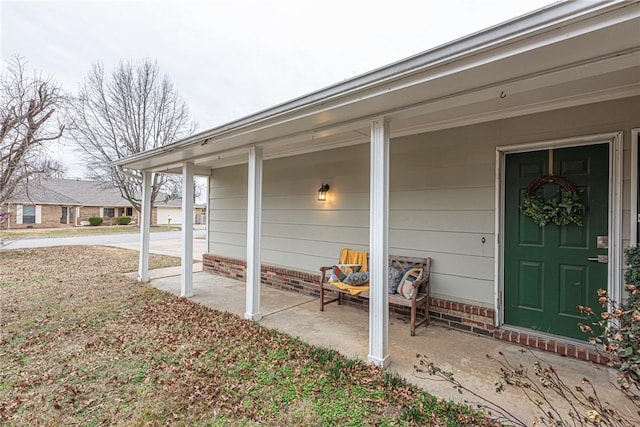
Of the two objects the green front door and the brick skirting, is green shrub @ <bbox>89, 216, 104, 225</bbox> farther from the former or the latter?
the green front door

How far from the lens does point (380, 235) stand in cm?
274

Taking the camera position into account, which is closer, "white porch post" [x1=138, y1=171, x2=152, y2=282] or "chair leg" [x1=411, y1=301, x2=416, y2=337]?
"chair leg" [x1=411, y1=301, x2=416, y2=337]

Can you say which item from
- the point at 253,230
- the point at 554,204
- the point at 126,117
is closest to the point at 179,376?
the point at 253,230

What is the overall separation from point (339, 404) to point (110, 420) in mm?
1675

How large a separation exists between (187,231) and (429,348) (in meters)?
4.25

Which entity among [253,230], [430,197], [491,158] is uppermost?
[491,158]

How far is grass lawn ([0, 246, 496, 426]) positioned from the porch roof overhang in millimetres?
2386

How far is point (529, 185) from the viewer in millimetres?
3195

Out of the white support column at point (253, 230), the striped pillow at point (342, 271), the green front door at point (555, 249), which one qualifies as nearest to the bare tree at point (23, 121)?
the white support column at point (253, 230)

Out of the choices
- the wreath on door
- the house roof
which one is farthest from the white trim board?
the house roof

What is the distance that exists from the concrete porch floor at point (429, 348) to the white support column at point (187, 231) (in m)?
0.26

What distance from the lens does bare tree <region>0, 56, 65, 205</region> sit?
20.9 ft

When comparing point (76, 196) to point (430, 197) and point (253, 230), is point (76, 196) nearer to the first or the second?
point (253, 230)

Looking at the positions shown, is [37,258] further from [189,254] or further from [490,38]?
[490,38]
